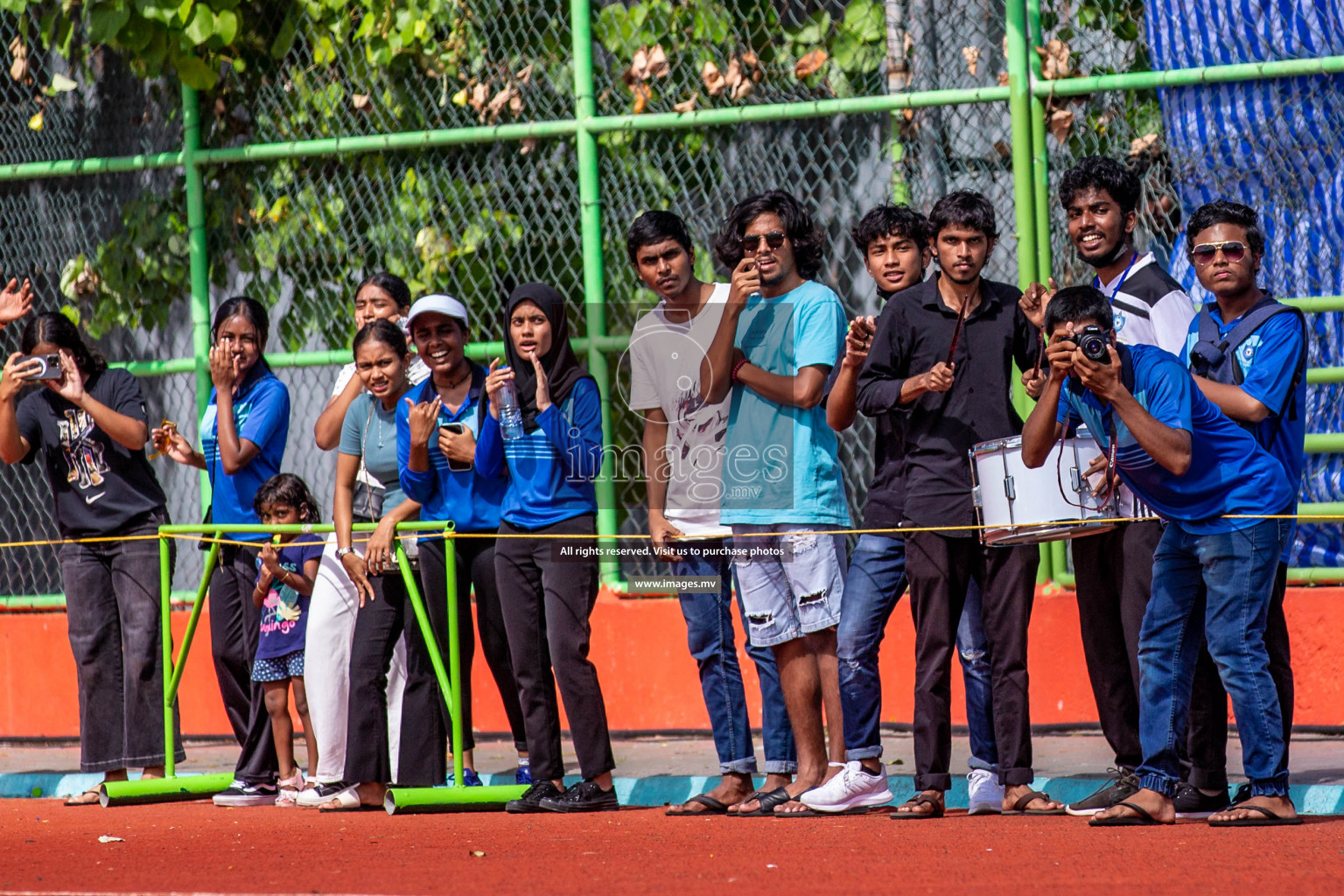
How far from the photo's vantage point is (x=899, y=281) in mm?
6645

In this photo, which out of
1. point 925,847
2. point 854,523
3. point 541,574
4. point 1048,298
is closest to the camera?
point 925,847

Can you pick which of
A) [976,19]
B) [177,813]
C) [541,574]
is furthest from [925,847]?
[976,19]

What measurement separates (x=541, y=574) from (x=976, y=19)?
3.36m

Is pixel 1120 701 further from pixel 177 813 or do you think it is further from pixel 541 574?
pixel 177 813

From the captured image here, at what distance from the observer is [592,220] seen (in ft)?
27.5

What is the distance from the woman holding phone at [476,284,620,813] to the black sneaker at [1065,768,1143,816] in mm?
1729

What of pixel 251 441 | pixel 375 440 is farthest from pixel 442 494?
pixel 251 441

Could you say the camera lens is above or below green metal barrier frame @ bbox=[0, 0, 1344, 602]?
below

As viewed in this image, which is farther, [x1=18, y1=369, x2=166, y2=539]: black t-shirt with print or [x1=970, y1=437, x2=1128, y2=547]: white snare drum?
[x1=18, y1=369, x2=166, y2=539]: black t-shirt with print

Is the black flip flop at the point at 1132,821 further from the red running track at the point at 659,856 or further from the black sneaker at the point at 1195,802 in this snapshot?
the black sneaker at the point at 1195,802

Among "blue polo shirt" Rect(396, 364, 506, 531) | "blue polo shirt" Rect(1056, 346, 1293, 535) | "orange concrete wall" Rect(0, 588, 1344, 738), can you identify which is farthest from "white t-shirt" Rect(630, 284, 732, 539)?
"orange concrete wall" Rect(0, 588, 1344, 738)

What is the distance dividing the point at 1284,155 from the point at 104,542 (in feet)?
17.3

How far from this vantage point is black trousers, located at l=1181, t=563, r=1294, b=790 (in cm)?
576

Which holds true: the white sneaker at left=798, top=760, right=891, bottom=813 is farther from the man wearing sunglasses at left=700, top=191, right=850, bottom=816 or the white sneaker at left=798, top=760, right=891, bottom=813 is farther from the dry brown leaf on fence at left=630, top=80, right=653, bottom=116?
the dry brown leaf on fence at left=630, top=80, right=653, bottom=116
